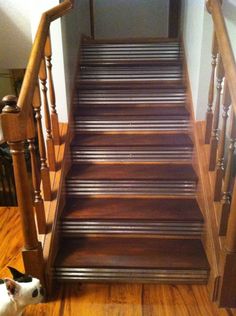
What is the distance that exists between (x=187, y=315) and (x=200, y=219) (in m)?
0.55

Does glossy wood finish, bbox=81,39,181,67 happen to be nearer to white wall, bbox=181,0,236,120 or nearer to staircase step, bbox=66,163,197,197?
white wall, bbox=181,0,236,120

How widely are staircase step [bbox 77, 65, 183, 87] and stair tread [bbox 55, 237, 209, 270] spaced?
132cm

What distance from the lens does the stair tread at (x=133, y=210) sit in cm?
193

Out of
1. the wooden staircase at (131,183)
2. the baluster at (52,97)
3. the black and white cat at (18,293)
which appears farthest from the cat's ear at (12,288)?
the baluster at (52,97)

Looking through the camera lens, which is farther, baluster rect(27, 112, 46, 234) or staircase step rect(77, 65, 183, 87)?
staircase step rect(77, 65, 183, 87)

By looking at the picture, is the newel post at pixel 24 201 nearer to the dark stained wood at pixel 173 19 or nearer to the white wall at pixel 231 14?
the white wall at pixel 231 14

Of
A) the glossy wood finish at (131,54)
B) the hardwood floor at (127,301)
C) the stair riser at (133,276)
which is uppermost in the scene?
the glossy wood finish at (131,54)

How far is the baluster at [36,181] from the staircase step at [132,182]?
1.36 feet

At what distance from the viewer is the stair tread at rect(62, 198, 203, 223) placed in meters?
1.93

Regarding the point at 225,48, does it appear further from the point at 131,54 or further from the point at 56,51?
the point at 131,54

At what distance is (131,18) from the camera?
13.4 feet

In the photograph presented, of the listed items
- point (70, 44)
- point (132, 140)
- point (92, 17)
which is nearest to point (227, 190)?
point (132, 140)

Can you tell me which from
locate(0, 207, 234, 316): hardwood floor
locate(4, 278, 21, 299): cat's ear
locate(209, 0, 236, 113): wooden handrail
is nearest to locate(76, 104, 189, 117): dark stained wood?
locate(209, 0, 236, 113): wooden handrail

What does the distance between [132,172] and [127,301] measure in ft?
2.64
